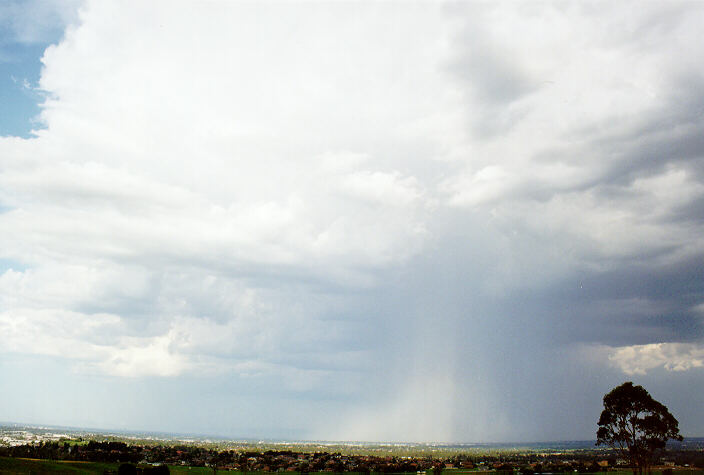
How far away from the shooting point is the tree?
224 ft

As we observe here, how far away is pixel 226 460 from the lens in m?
184

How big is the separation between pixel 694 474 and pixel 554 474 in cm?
3063

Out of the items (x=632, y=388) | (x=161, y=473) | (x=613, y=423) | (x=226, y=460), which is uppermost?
(x=632, y=388)

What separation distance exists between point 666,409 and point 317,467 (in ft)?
369

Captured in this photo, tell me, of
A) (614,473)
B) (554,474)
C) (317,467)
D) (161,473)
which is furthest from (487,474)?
(317,467)

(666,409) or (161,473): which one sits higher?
(666,409)

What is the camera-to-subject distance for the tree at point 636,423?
68.2 metres

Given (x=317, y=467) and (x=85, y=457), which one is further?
(x=317, y=467)

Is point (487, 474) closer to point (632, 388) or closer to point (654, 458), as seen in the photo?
point (654, 458)

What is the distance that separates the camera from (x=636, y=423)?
69375 mm

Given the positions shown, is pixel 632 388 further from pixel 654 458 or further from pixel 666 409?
pixel 654 458

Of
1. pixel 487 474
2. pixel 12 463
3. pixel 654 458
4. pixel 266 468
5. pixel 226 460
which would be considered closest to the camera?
pixel 654 458

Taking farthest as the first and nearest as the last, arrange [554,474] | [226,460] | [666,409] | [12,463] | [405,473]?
Answer: [226,460] < [405,473] < [554,474] < [12,463] < [666,409]

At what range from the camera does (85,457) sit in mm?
142250
